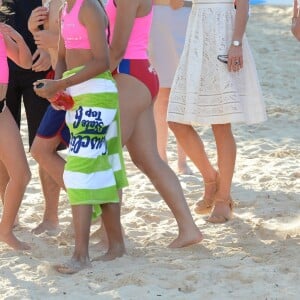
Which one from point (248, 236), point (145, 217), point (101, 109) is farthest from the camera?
point (145, 217)

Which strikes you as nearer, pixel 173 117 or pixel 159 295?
pixel 159 295

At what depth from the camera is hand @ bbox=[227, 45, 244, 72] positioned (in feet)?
16.7

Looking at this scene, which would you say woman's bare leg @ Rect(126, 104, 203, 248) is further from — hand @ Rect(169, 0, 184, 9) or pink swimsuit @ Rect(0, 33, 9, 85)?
hand @ Rect(169, 0, 184, 9)

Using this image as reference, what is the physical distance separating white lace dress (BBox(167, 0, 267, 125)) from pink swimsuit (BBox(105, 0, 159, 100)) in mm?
619

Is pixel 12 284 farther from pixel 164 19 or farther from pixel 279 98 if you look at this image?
pixel 279 98

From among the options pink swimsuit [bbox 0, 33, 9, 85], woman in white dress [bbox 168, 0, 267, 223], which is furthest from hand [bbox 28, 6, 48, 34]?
woman in white dress [bbox 168, 0, 267, 223]

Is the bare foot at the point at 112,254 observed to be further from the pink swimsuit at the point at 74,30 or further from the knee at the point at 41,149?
the pink swimsuit at the point at 74,30

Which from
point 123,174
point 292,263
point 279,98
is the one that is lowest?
point 279,98

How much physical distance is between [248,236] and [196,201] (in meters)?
0.91

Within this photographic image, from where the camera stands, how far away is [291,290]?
3951 millimetres

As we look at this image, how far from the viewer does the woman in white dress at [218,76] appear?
515 cm

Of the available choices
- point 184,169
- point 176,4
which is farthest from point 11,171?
point 184,169

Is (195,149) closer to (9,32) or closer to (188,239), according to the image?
(188,239)

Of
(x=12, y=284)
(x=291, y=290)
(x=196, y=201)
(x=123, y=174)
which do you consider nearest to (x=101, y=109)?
(x=123, y=174)
